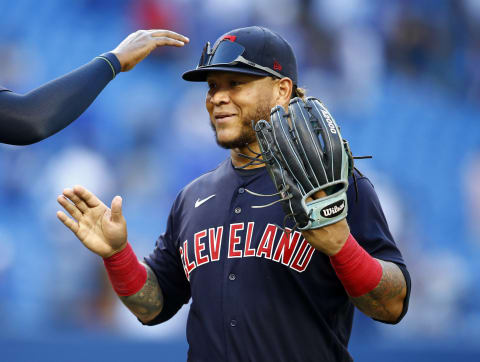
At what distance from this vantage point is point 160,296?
9.50 feet

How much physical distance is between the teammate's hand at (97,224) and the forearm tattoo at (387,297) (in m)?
1.03

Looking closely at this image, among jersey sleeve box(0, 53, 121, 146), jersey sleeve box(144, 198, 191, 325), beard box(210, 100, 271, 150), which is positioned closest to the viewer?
jersey sleeve box(0, 53, 121, 146)

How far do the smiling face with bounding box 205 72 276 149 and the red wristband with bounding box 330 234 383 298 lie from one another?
2.51 feet

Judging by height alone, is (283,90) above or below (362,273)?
above

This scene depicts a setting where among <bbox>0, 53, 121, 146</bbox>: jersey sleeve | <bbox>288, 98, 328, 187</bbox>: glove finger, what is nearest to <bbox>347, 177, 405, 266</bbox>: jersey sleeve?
<bbox>288, 98, 328, 187</bbox>: glove finger

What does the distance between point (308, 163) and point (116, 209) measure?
91cm

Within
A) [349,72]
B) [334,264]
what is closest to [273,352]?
[334,264]

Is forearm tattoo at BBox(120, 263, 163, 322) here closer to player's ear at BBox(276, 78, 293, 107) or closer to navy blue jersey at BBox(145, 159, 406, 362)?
navy blue jersey at BBox(145, 159, 406, 362)

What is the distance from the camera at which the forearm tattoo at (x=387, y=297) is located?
2.27m

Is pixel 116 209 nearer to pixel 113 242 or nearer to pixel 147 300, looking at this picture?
pixel 113 242

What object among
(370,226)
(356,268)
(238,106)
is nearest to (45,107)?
(238,106)

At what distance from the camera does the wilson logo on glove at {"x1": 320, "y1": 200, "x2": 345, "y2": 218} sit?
82.8 inches

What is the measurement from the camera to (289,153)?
217 cm

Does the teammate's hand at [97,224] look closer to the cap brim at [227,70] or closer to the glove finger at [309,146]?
the cap brim at [227,70]
